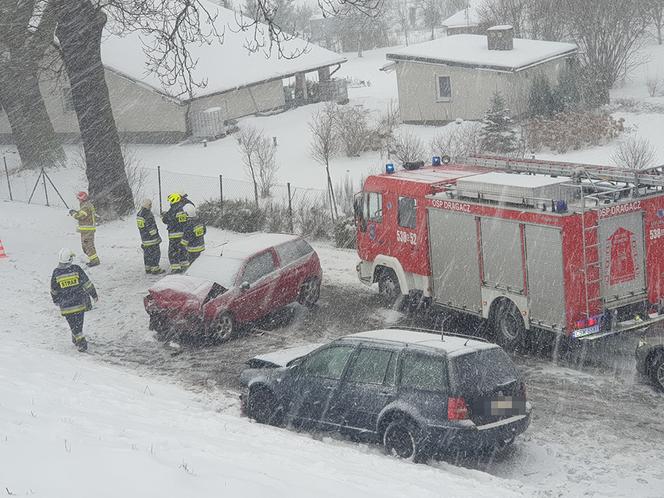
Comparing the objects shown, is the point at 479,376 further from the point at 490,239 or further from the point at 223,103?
the point at 223,103

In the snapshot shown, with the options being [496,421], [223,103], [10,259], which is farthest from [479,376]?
[223,103]

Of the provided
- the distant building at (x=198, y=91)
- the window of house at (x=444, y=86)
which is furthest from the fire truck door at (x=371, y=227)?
the window of house at (x=444, y=86)

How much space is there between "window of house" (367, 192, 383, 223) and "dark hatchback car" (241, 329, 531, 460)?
230 inches

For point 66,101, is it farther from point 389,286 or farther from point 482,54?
point 389,286

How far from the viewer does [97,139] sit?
24797 millimetres

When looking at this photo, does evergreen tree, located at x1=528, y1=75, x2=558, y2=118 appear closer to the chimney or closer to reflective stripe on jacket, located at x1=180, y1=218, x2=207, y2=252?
the chimney

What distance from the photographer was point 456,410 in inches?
381

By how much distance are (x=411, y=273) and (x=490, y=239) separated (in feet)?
7.44

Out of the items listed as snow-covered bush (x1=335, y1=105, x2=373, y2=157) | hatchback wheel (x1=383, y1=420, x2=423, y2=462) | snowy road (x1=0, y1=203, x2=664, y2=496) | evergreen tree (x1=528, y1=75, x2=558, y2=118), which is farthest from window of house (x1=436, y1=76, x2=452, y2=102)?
hatchback wheel (x1=383, y1=420, x2=423, y2=462)

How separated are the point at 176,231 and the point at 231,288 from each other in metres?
3.75

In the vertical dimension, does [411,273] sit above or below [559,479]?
above

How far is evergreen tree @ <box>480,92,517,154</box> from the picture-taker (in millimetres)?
32188

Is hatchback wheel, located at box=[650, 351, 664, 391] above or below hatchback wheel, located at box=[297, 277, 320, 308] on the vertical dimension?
below

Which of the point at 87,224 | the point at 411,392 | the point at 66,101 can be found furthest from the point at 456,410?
the point at 66,101
